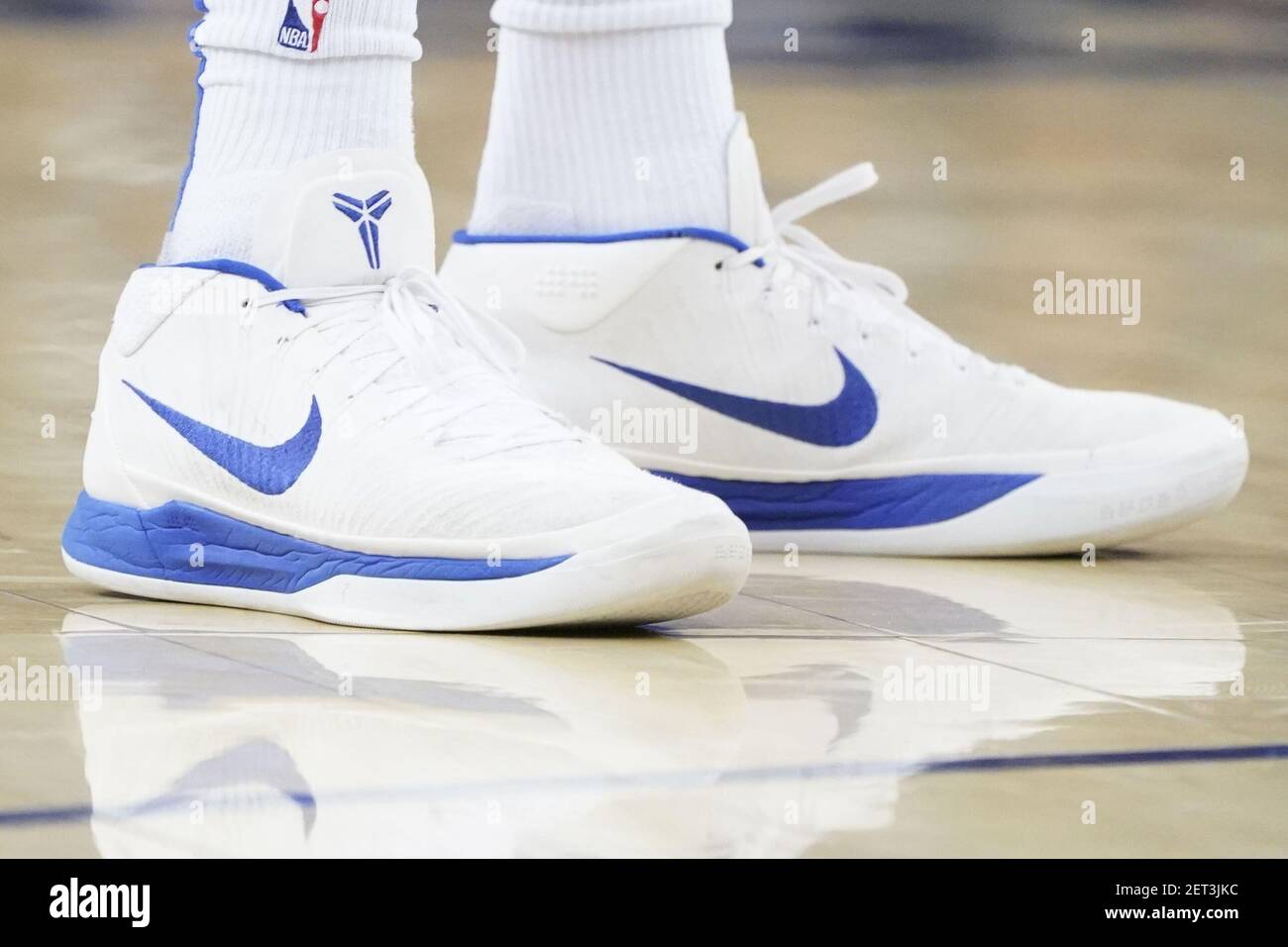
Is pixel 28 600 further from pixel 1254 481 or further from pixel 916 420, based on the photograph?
pixel 1254 481

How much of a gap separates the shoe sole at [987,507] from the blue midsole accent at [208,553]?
38cm

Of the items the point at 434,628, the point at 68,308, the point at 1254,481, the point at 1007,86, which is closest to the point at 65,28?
the point at 1007,86

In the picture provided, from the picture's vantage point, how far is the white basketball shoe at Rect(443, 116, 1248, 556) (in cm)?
139

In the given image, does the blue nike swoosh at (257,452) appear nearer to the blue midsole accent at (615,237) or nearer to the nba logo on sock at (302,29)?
the nba logo on sock at (302,29)

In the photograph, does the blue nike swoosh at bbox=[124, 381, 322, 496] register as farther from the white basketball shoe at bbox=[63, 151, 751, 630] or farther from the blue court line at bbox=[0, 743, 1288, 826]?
the blue court line at bbox=[0, 743, 1288, 826]

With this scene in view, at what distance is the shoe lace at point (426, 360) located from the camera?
3.57 feet

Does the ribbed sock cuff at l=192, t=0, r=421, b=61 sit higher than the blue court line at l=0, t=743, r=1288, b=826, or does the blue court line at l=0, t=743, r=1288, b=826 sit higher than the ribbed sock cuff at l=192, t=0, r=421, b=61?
the ribbed sock cuff at l=192, t=0, r=421, b=61

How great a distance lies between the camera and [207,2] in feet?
3.77

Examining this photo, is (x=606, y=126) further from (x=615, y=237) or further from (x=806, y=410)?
(x=806, y=410)

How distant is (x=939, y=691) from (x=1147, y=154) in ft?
11.9

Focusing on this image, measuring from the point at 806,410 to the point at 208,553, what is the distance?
18.6 inches

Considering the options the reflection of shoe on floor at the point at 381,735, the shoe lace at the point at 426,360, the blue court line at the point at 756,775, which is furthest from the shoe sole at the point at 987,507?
the blue court line at the point at 756,775

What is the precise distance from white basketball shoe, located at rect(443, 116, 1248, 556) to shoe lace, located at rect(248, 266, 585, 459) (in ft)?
0.74

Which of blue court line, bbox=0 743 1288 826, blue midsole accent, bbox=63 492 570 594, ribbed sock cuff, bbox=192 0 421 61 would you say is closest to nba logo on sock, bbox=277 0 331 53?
ribbed sock cuff, bbox=192 0 421 61
